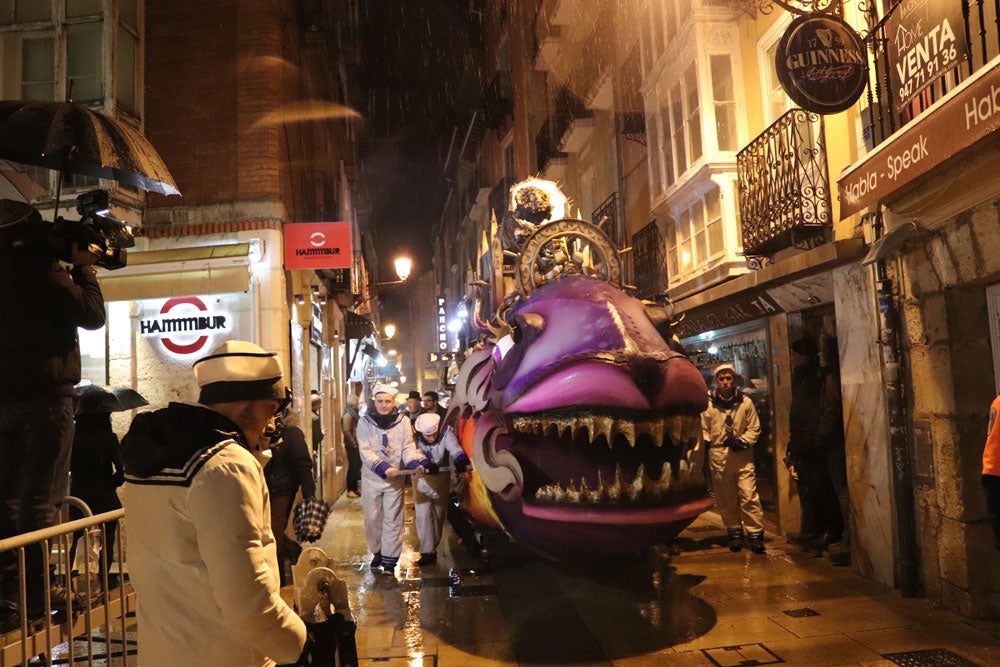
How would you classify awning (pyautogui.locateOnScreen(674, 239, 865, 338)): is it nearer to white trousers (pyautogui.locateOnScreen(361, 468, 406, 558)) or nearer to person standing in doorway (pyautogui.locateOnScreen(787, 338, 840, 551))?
person standing in doorway (pyautogui.locateOnScreen(787, 338, 840, 551))

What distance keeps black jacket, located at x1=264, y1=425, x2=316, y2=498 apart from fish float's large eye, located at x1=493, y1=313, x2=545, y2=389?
2.35 metres

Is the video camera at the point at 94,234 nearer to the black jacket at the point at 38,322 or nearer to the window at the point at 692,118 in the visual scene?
the black jacket at the point at 38,322

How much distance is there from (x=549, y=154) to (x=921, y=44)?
1372cm

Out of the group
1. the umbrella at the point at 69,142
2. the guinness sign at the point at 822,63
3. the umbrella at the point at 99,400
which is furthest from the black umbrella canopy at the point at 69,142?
the guinness sign at the point at 822,63

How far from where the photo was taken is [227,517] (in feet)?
7.07

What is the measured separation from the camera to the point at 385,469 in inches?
315

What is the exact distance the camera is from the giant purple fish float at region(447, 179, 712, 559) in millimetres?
4910

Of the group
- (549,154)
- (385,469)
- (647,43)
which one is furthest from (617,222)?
(385,469)

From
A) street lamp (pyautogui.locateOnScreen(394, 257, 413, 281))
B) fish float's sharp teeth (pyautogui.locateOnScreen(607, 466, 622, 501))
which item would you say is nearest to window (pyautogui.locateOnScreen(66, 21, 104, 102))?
fish float's sharp teeth (pyautogui.locateOnScreen(607, 466, 622, 501))

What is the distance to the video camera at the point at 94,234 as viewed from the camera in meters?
4.01

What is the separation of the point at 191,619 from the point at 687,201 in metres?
9.98

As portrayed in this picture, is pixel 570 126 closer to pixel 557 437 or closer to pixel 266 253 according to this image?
pixel 266 253

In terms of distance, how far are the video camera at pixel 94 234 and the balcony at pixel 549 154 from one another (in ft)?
48.9

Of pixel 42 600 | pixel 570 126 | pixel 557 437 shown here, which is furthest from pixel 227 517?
pixel 570 126
